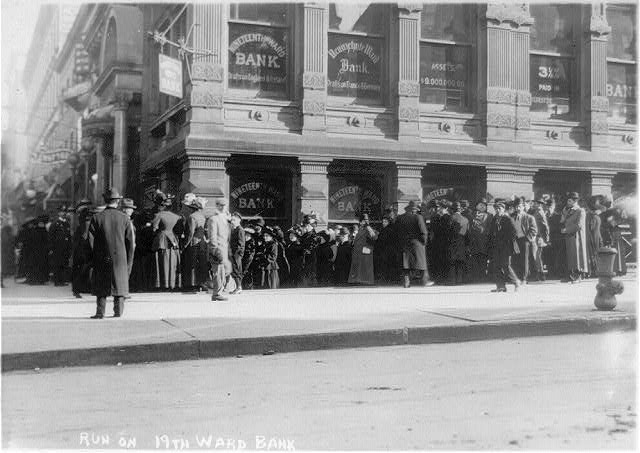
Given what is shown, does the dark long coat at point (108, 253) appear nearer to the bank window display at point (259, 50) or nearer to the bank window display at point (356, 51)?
the bank window display at point (259, 50)

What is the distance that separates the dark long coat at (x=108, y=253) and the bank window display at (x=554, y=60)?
13.6 m

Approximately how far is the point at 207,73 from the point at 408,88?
17.0 feet

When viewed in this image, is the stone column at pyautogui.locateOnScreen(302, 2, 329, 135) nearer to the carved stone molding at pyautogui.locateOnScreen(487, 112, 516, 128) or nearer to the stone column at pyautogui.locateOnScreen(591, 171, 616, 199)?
the carved stone molding at pyautogui.locateOnScreen(487, 112, 516, 128)

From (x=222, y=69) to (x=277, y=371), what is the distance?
37.8 ft

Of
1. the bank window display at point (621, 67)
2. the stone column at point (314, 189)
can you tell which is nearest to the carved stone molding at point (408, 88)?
the stone column at point (314, 189)

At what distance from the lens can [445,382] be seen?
655cm

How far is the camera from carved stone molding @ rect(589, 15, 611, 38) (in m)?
20.4

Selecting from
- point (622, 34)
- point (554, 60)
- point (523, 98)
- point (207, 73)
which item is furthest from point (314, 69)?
point (622, 34)

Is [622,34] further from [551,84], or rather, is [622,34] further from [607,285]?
[607,285]

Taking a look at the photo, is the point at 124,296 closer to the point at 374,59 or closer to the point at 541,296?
the point at 541,296

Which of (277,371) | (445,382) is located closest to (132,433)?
(277,371)

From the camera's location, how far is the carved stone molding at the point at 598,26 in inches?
805

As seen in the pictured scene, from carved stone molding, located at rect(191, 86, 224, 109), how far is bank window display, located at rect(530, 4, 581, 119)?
347 inches

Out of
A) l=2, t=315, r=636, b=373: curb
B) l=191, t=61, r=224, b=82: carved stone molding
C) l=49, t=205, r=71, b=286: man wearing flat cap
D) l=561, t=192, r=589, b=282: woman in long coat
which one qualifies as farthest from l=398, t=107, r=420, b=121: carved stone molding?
l=2, t=315, r=636, b=373: curb
